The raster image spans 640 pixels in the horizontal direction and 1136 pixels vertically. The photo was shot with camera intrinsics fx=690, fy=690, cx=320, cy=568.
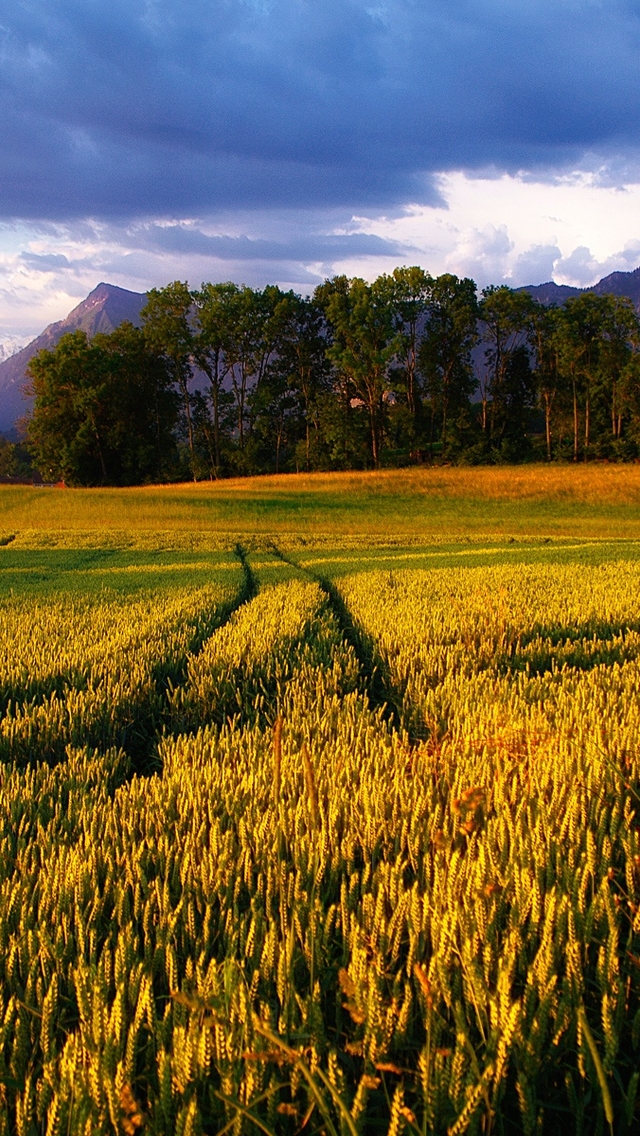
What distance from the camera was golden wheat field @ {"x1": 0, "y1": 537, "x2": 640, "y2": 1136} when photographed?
1.25m

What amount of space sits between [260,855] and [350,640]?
4435mm

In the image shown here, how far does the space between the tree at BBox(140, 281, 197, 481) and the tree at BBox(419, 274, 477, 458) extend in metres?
23.3

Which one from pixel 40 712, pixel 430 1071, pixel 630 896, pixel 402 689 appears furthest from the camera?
pixel 402 689

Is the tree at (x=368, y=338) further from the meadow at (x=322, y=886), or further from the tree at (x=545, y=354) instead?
the meadow at (x=322, y=886)

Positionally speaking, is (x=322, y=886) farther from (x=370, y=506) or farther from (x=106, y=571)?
(x=370, y=506)

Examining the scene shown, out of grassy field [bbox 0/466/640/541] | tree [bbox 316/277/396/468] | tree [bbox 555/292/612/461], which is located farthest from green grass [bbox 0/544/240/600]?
tree [bbox 555/292/612/461]

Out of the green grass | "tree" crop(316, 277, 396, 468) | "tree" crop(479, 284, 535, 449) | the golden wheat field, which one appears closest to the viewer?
the golden wheat field

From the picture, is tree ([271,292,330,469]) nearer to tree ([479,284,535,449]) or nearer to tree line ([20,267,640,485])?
tree line ([20,267,640,485])

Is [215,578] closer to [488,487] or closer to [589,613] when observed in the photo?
[589,613]

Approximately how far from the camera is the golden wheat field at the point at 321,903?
125 cm

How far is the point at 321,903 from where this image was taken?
1793mm

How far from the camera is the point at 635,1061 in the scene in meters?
1.44

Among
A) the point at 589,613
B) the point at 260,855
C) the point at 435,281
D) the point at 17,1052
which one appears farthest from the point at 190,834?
the point at 435,281

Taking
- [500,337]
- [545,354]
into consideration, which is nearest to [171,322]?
[500,337]
